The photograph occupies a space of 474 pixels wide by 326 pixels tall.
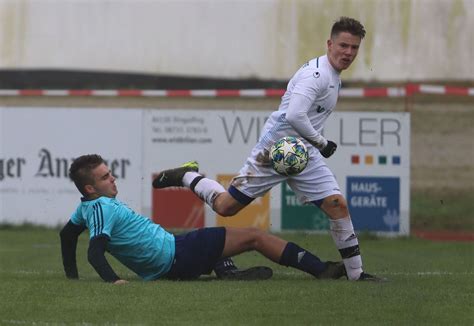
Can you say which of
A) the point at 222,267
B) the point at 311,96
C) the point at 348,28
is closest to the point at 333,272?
the point at 222,267

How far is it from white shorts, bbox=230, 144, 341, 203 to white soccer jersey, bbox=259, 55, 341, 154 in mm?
169

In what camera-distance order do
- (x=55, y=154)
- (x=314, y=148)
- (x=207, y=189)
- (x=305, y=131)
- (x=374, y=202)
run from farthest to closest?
1. (x=55, y=154)
2. (x=374, y=202)
3. (x=207, y=189)
4. (x=314, y=148)
5. (x=305, y=131)

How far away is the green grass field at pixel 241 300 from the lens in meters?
8.16

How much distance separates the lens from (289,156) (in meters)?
10.3

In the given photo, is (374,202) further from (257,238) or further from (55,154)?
(257,238)

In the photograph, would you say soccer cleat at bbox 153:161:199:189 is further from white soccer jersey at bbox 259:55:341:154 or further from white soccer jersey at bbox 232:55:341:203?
white soccer jersey at bbox 259:55:341:154

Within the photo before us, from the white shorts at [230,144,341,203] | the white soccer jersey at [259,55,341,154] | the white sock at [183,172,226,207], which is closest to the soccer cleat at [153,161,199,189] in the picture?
the white sock at [183,172,226,207]

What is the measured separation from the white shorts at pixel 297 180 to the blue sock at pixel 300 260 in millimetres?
485

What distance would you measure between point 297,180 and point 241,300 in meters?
1.93

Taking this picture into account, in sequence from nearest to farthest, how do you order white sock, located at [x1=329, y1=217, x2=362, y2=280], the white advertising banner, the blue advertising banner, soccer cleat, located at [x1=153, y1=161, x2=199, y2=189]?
white sock, located at [x1=329, y1=217, x2=362, y2=280]
soccer cleat, located at [x1=153, y1=161, x2=199, y2=189]
the blue advertising banner
the white advertising banner

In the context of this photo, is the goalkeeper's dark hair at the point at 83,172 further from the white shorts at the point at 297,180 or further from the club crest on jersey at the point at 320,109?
the club crest on jersey at the point at 320,109

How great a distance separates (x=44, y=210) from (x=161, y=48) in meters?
9.64

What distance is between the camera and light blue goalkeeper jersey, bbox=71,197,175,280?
32.1 feet

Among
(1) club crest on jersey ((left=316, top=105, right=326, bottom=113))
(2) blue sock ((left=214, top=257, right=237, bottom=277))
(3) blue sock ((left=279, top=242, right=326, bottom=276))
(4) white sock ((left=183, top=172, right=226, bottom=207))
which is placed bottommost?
(2) blue sock ((left=214, top=257, right=237, bottom=277))
